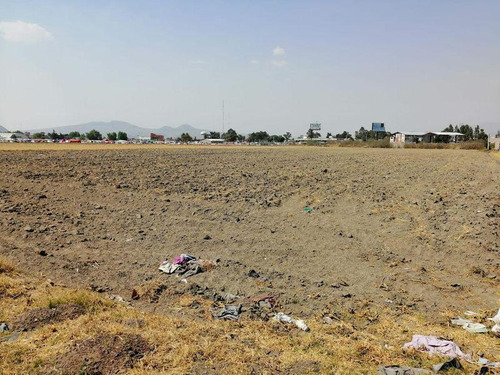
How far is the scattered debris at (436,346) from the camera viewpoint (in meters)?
4.43

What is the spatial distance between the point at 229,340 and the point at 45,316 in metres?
2.46

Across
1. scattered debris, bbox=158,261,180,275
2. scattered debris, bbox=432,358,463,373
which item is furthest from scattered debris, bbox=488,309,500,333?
scattered debris, bbox=158,261,180,275

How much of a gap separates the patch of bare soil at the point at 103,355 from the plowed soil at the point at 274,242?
120 centimetres

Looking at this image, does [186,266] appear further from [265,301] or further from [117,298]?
[265,301]

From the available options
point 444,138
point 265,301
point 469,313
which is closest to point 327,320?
point 265,301

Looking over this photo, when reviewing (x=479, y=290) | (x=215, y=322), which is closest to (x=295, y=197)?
(x=479, y=290)

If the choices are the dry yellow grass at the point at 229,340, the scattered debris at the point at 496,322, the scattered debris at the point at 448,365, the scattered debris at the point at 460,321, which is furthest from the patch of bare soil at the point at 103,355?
the scattered debris at the point at 496,322

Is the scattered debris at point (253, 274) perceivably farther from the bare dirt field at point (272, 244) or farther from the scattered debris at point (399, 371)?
the scattered debris at point (399, 371)

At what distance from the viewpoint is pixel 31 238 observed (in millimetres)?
8672

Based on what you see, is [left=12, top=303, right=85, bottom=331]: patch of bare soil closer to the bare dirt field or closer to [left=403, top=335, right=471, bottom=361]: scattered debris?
the bare dirt field

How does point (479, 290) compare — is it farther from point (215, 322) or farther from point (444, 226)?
point (215, 322)

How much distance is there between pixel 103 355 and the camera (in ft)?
13.4

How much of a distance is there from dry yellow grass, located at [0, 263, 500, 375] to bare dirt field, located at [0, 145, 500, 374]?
391 mm

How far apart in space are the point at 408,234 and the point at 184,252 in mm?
5686
